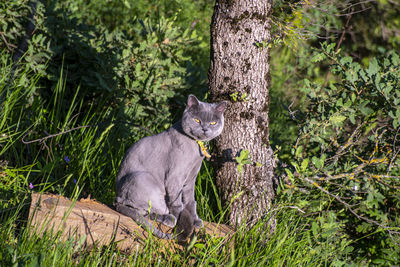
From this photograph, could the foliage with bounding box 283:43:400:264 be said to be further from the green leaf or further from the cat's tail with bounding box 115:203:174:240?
the cat's tail with bounding box 115:203:174:240

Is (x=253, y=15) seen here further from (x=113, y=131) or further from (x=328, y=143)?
(x=113, y=131)

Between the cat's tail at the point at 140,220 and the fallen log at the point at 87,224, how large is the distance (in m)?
0.03

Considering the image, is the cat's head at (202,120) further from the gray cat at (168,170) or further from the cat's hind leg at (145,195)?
the cat's hind leg at (145,195)

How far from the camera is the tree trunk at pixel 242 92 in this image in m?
2.82

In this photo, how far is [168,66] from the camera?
4.07 meters

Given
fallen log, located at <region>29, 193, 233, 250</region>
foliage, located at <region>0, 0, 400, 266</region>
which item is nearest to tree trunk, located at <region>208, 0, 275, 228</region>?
foliage, located at <region>0, 0, 400, 266</region>

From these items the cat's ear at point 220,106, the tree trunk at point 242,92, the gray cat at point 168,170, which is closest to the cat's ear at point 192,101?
the gray cat at point 168,170

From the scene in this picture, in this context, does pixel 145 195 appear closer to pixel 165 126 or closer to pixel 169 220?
pixel 169 220

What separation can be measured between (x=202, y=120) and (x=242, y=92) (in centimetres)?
47

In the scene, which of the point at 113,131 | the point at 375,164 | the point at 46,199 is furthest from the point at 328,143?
the point at 46,199

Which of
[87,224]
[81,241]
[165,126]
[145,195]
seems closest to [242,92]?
[145,195]

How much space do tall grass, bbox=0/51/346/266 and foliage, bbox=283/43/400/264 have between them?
25cm

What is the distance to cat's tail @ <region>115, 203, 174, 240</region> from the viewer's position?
7.88 ft

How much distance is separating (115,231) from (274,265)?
929 mm
